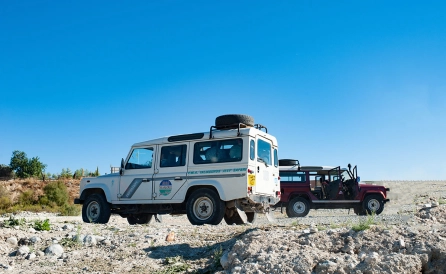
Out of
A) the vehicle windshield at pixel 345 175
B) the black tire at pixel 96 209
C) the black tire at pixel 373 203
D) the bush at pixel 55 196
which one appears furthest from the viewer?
the bush at pixel 55 196

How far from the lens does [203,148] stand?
1064cm

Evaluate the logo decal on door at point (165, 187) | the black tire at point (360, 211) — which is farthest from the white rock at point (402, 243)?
the black tire at point (360, 211)

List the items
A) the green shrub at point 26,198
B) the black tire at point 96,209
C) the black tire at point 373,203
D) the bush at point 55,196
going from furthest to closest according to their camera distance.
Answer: the green shrub at point 26,198 → the bush at point 55,196 → the black tire at point 373,203 → the black tire at point 96,209

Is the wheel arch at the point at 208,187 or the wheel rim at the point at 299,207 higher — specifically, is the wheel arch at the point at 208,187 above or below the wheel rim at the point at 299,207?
above

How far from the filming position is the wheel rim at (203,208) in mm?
10273

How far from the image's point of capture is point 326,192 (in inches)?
698

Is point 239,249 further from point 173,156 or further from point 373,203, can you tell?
point 373,203

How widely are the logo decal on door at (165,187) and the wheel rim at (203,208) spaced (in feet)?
2.82

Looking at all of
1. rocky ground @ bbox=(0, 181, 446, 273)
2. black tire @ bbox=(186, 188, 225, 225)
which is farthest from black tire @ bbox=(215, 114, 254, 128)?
rocky ground @ bbox=(0, 181, 446, 273)

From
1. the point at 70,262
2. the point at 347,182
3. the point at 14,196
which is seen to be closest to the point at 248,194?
the point at 70,262

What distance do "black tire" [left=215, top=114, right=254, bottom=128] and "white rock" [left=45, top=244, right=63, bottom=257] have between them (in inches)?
200

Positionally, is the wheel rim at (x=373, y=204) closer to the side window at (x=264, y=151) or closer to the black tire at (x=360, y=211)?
the black tire at (x=360, y=211)

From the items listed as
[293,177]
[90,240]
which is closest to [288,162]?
[293,177]

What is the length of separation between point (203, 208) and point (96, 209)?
343 centimetres
